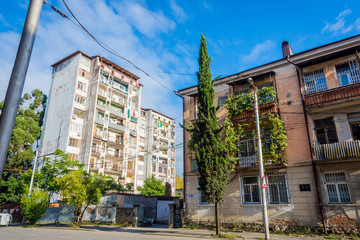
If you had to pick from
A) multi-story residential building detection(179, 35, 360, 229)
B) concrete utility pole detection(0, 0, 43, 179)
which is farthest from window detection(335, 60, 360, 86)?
concrete utility pole detection(0, 0, 43, 179)

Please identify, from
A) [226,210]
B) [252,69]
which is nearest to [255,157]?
[226,210]

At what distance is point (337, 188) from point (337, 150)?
8.08 feet

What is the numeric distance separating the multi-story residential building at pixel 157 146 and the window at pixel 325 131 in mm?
40299

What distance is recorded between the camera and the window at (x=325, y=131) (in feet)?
54.5

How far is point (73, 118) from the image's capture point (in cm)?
3894

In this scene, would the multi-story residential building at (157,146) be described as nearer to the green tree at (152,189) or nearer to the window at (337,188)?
the green tree at (152,189)

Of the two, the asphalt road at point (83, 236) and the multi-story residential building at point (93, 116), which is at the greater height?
the multi-story residential building at point (93, 116)

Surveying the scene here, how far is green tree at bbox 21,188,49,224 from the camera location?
23484mm

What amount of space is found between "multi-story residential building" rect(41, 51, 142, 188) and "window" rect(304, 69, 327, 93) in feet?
98.0

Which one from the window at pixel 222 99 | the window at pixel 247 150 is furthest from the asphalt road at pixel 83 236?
the window at pixel 222 99

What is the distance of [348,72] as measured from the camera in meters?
17.0

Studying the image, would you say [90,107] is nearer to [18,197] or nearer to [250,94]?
[18,197]

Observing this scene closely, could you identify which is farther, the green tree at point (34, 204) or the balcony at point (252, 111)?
the green tree at point (34, 204)

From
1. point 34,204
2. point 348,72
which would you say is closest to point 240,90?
point 348,72
